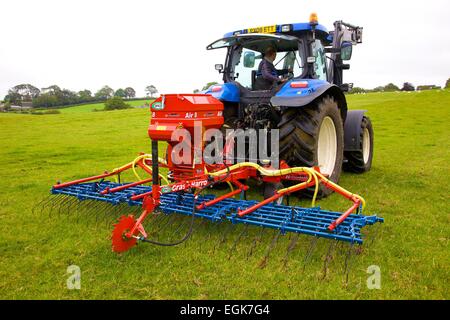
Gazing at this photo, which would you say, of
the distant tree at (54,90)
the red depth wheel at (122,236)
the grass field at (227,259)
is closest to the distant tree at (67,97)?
the distant tree at (54,90)

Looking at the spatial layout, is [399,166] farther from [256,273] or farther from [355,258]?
[256,273]

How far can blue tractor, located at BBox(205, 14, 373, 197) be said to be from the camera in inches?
173

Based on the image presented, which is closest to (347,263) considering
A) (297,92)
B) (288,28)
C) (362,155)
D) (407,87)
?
(297,92)

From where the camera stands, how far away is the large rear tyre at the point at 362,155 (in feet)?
20.8

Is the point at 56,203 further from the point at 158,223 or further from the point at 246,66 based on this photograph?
the point at 246,66

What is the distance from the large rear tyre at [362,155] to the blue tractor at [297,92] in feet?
0.38

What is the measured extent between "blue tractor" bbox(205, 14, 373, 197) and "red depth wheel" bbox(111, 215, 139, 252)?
1.61 metres

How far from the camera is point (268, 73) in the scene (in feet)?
16.1

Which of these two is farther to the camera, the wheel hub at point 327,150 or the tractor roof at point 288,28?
the wheel hub at point 327,150

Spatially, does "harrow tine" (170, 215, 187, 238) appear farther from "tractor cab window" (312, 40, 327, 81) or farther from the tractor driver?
"tractor cab window" (312, 40, 327, 81)

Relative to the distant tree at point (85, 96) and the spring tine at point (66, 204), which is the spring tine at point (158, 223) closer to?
the spring tine at point (66, 204)

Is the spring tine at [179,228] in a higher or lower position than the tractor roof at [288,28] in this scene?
lower

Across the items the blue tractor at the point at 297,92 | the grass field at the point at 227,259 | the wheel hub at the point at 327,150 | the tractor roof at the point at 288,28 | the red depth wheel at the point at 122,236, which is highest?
the tractor roof at the point at 288,28

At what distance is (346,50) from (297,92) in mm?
1952
